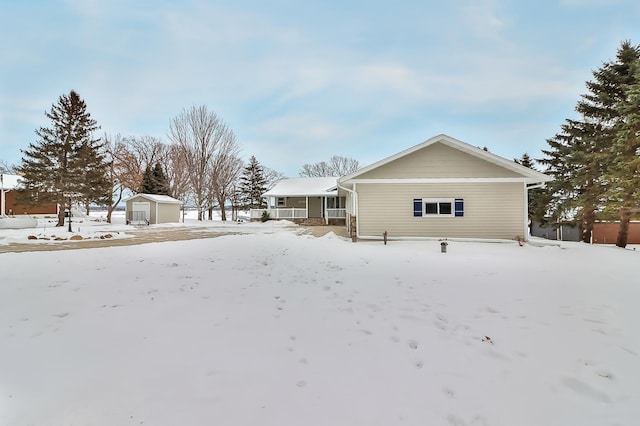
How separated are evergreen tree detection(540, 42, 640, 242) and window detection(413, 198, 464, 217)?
6206 millimetres

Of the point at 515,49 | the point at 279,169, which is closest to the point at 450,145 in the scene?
the point at 515,49

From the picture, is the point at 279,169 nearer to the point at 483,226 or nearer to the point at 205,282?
the point at 483,226

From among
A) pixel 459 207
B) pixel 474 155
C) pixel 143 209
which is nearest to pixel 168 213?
pixel 143 209

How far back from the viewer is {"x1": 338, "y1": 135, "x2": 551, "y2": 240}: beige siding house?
11.4 meters

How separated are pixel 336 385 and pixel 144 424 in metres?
1.34

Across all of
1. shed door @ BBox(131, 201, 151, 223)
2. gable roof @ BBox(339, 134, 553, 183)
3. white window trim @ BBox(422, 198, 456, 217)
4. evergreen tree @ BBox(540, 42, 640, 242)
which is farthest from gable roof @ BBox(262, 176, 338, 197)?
evergreen tree @ BBox(540, 42, 640, 242)

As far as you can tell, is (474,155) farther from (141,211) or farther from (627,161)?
(141,211)

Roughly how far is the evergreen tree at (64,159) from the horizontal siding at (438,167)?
1824cm

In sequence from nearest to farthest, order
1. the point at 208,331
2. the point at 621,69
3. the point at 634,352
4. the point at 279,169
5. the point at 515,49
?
the point at 634,352, the point at 208,331, the point at 621,69, the point at 515,49, the point at 279,169

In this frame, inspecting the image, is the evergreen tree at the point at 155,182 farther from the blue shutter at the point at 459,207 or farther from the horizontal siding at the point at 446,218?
the blue shutter at the point at 459,207

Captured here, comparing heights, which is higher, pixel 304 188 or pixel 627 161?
pixel 304 188

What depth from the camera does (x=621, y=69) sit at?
13141 millimetres

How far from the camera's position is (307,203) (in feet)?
87.0

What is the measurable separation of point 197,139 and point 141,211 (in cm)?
1012
